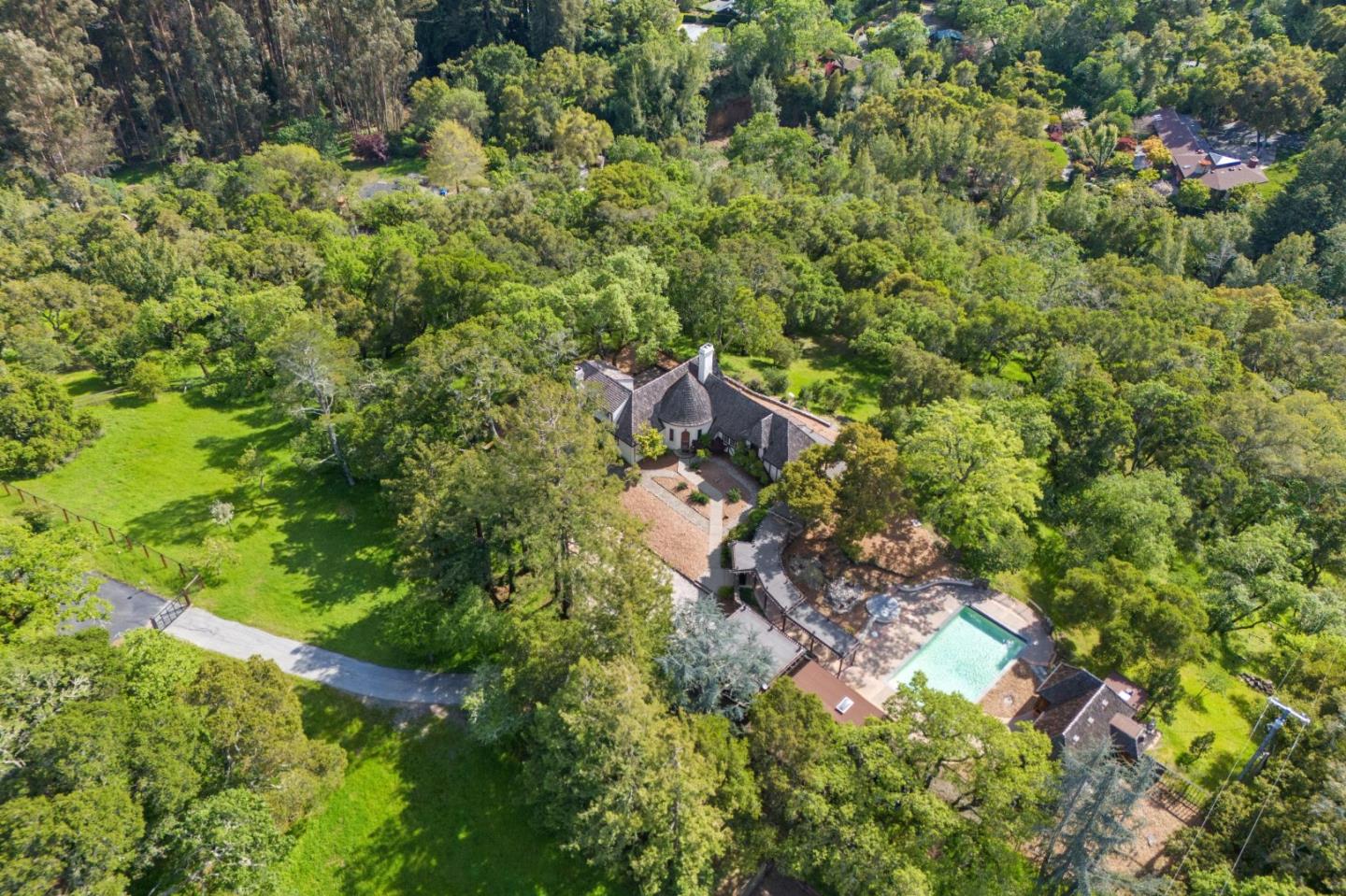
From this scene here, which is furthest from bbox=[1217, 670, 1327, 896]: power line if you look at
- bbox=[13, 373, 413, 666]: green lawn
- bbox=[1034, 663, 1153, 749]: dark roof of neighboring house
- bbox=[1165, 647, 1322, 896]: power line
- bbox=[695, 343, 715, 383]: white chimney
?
bbox=[13, 373, 413, 666]: green lawn

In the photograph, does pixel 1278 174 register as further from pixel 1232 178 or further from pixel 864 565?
pixel 864 565

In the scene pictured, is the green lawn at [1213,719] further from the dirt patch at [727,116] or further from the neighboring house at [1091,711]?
the dirt patch at [727,116]

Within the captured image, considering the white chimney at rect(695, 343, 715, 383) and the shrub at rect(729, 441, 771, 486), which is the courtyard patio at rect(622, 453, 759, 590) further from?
the white chimney at rect(695, 343, 715, 383)

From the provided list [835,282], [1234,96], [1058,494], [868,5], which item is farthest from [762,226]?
[868,5]

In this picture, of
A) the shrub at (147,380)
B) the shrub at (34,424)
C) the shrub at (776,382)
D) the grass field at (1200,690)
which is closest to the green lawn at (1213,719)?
the grass field at (1200,690)

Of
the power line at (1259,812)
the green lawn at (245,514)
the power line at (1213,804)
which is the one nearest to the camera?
the power line at (1259,812)

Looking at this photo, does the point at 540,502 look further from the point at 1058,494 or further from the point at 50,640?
the point at 1058,494
